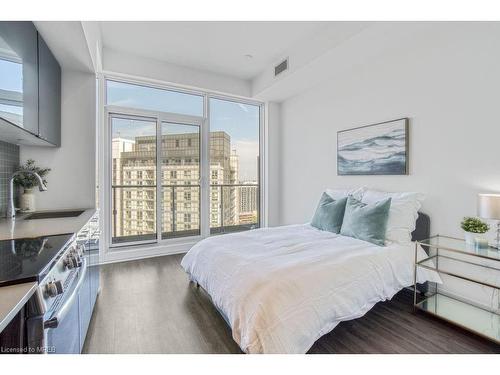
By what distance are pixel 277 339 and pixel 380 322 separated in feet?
3.68

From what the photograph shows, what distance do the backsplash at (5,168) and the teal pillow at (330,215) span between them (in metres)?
3.00

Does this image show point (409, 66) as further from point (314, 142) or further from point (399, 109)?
point (314, 142)

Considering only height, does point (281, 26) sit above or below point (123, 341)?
above

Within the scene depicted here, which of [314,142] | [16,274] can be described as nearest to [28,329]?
[16,274]

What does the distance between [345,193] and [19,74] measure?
3183mm

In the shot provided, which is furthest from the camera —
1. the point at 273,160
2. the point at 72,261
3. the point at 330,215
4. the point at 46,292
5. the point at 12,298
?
the point at 273,160

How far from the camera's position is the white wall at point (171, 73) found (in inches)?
133

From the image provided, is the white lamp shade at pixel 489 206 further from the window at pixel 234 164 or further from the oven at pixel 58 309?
the window at pixel 234 164

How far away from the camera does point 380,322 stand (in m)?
2.04

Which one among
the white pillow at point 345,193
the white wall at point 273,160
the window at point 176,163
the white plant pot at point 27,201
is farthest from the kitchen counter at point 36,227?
the white wall at point 273,160

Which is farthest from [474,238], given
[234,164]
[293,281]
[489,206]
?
[234,164]

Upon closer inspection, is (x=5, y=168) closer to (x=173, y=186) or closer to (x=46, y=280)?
(x=46, y=280)

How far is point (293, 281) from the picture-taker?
164 centimetres

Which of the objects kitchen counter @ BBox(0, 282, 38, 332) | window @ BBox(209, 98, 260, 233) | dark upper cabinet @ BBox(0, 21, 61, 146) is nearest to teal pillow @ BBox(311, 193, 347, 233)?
window @ BBox(209, 98, 260, 233)
